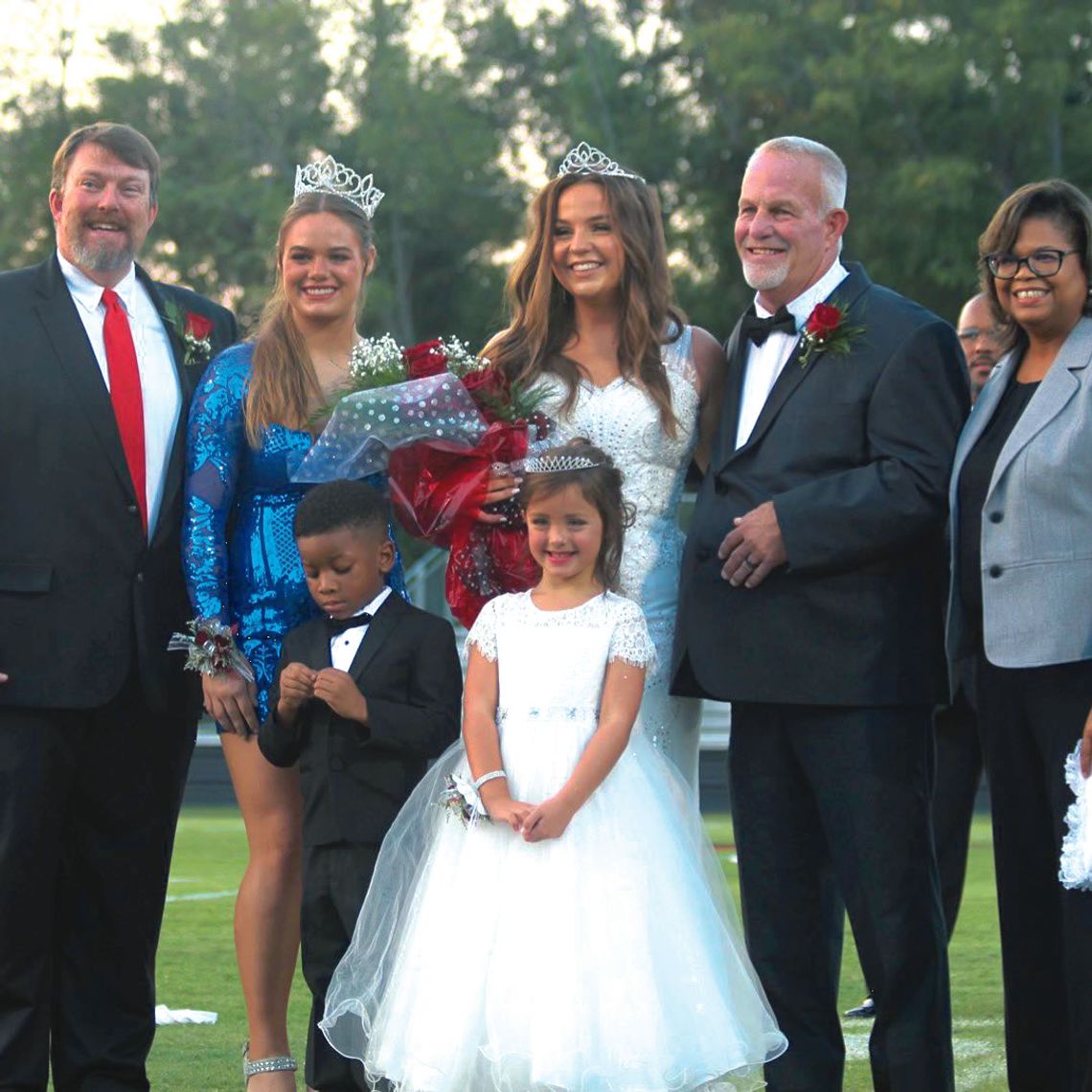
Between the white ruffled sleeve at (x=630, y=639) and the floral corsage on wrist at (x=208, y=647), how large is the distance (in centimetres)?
109

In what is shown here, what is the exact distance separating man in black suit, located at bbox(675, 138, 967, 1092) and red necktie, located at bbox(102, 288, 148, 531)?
5.21ft

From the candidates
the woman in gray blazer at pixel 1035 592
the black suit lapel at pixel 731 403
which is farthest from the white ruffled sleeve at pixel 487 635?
the woman in gray blazer at pixel 1035 592

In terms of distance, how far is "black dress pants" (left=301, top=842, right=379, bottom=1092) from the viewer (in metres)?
5.46

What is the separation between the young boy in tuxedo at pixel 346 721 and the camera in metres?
5.45

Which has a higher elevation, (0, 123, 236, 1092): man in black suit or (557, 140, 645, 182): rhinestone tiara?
(557, 140, 645, 182): rhinestone tiara

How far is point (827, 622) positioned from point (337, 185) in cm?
201

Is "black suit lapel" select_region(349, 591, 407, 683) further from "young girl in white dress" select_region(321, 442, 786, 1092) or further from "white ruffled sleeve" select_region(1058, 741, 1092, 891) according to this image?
"white ruffled sleeve" select_region(1058, 741, 1092, 891)

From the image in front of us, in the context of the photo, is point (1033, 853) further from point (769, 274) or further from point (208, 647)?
point (208, 647)

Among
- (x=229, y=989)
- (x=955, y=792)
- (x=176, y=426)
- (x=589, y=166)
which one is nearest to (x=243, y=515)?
(x=176, y=426)

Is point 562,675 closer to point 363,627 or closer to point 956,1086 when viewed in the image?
point 363,627

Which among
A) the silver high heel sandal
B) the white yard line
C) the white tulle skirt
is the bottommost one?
the white yard line

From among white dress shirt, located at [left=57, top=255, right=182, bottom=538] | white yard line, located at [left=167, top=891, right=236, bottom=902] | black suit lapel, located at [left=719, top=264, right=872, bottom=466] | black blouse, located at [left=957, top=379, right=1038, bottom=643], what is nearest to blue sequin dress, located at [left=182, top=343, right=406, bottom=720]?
white dress shirt, located at [left=57, top=255, right=182, bottom=538]

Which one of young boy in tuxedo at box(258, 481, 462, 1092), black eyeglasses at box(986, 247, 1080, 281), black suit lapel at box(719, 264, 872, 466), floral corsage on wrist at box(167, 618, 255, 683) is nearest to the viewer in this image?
black eyeglasses at box(986, 247, 1080, 281)

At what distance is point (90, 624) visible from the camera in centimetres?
565
